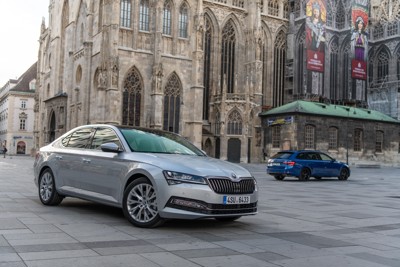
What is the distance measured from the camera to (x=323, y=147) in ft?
151

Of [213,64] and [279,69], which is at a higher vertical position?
[279,69]

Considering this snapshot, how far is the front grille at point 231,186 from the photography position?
7055mm

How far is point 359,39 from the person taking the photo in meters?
55.0

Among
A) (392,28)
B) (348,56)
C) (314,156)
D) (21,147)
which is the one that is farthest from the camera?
(21,147)

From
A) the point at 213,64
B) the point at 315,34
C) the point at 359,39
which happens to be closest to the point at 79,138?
the point at 213,64

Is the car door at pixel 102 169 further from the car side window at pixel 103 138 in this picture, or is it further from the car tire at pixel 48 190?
the car tire at pixel 48 190

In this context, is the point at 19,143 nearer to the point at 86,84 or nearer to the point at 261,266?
the point at 86,84

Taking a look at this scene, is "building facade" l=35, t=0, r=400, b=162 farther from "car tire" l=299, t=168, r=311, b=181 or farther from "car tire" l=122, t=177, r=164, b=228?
"car tire" l=122, t=177, r=164, b=228

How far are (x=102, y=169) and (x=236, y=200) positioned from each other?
7.98 feet

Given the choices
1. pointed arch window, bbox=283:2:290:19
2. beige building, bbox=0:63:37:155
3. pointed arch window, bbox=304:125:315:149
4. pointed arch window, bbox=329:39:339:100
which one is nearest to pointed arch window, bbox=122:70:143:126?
pointed arch window, bbox=304:125:315:149

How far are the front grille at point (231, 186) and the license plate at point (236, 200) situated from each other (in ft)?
0.26

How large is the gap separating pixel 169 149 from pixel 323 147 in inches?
1565

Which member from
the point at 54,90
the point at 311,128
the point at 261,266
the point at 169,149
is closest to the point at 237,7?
the point at 311,128

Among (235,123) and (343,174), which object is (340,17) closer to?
(235,123)
